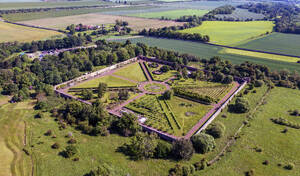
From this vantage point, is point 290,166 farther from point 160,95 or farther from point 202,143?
point 160,95

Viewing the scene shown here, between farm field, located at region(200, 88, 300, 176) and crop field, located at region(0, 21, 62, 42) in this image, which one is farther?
crop field, located at region(0, 21, 62, 42)

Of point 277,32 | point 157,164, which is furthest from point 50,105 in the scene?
point 277,32

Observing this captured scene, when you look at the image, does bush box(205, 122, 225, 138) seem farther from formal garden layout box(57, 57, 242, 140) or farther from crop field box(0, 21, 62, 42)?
crop field box(0, 21, 62, 42)

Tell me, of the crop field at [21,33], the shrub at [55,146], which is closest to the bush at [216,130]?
the shrub at [55,146]

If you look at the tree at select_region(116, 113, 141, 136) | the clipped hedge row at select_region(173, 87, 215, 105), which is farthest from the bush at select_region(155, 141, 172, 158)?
the clipped hedge row at select_region(173, 87, 215, 105)

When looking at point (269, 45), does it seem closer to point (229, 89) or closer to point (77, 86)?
point (229, 89)
